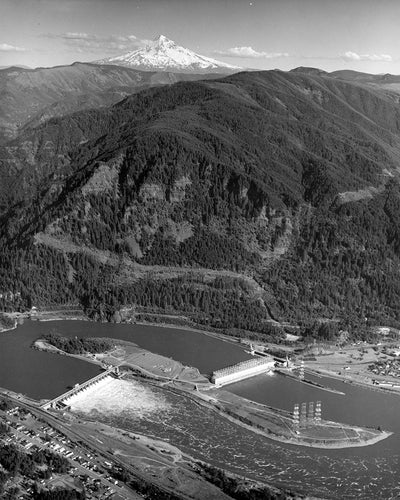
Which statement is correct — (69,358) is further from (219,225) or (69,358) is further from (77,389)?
(219,225)

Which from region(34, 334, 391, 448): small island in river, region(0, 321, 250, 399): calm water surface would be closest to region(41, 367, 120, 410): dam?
region(34, 334, 391, 448): small island in river

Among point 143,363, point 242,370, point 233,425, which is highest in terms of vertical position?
point 242,370

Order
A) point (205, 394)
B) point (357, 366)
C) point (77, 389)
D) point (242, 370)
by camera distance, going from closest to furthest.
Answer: point (77, 389), point (205, 394), point (242, 370), point (357, 366)

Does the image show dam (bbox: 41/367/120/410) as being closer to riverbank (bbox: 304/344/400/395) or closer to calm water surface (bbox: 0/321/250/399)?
calm water surface (bbox: 0/321/250/399)

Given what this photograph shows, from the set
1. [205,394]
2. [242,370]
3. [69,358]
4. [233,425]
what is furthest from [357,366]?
[69,358]

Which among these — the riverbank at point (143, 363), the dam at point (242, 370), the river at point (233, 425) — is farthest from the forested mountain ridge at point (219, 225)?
the riverbank at point (143, 363)

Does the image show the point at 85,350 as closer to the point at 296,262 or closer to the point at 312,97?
the point at 296,262
